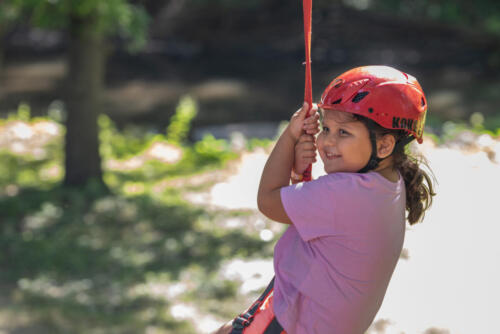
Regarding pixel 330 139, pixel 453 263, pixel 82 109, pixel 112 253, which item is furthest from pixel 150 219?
pixel 330 139

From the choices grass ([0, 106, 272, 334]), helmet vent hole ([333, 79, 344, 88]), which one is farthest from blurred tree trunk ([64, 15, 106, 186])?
A: helmet vent hole ([333, 79, 344, 88])

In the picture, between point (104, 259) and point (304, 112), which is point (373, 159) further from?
point (104, 259)

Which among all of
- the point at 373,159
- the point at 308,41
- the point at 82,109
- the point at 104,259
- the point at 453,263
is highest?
the point at 82,109

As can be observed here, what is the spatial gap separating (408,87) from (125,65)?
21293 mm

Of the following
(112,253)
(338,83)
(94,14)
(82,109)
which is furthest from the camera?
(82,109)

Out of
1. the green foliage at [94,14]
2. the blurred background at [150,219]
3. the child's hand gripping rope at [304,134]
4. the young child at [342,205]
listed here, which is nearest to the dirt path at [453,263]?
the blurred background at [150,219]

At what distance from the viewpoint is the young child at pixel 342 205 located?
6.13 feet

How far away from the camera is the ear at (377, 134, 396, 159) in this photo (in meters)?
1.97

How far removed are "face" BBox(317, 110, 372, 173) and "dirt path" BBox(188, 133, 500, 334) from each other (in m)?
2.01

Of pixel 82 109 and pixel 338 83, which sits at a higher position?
pixel 82 109

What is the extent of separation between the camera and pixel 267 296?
2072mm

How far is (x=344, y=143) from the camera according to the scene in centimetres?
194

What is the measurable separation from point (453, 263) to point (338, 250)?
254cm

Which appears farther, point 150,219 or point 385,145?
point 150,219
